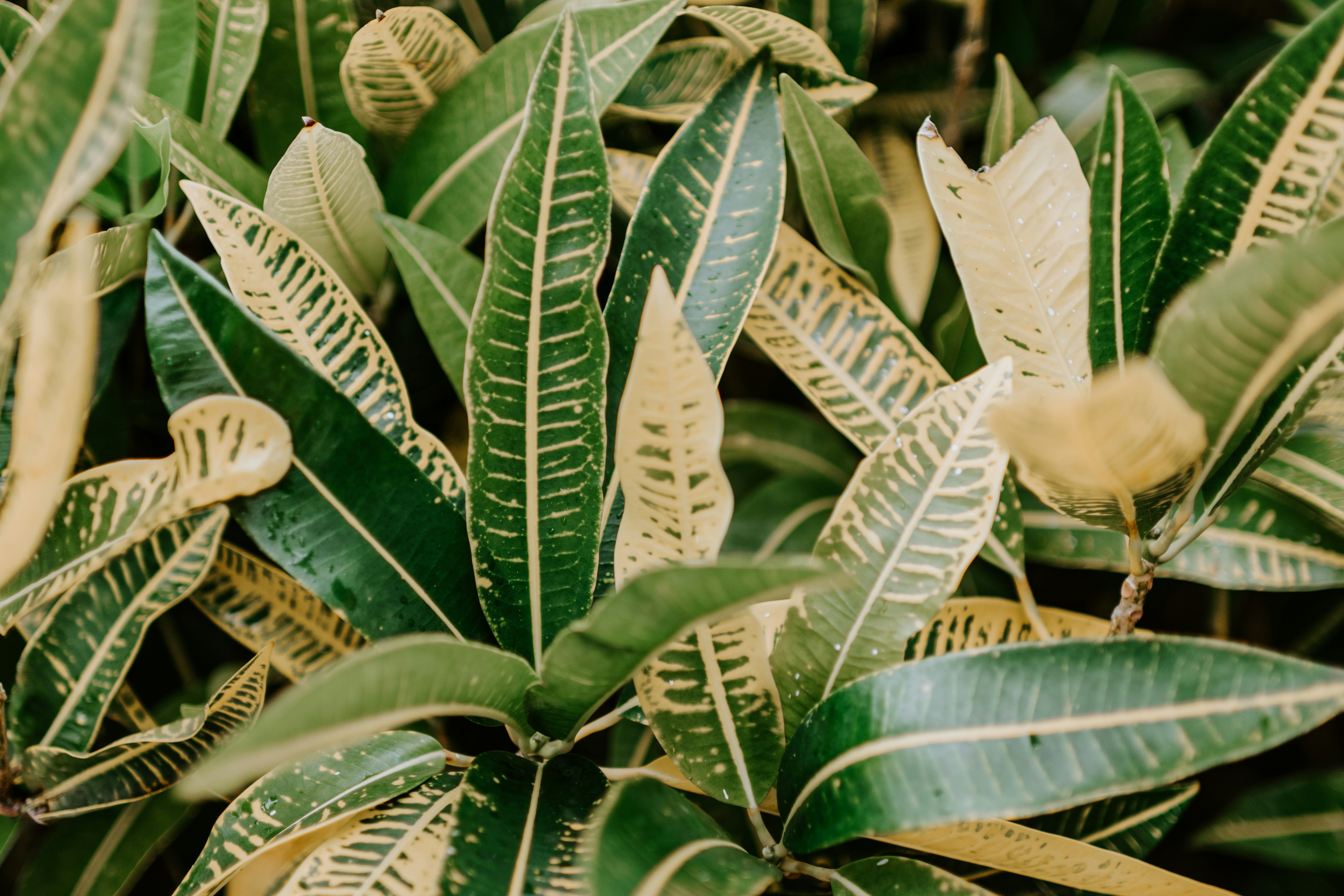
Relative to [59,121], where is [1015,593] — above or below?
below

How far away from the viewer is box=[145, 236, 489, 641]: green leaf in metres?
0.46

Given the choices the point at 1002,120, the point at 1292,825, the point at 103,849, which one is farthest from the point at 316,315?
the point at 1292,825

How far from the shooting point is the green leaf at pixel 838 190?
2.09 feet

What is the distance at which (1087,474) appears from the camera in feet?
1.30

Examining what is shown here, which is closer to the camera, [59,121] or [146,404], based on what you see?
[59,121]

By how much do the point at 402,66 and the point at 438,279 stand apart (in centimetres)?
19

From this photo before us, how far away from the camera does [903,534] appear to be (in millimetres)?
474

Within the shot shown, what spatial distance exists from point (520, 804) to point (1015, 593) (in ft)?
1.87

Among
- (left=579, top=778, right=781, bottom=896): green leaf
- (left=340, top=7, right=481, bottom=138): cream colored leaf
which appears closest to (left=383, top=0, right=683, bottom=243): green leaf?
(left=340, top=7, right=481, bottom=138): cream colored leaf

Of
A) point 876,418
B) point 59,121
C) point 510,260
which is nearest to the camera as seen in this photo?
point 59,121

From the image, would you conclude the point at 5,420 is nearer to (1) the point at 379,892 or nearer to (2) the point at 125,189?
(2) the point at 125,189

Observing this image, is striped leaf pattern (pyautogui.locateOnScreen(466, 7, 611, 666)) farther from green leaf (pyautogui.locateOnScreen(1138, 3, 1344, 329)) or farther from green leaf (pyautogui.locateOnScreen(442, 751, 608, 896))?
green leaf (pyautogui.locateOnScreen(1138, 3, 1344, 329))

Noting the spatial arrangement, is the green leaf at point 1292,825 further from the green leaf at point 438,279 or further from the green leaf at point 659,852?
the green leaf at point 438,279

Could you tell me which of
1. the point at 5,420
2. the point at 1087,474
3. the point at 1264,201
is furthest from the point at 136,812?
the point at 1264,201
